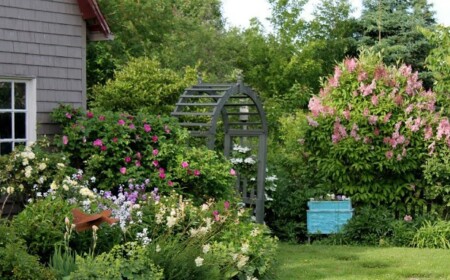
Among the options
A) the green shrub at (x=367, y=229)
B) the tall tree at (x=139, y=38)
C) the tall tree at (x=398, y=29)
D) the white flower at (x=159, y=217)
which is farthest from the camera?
the tall tree at (x=398, y=29)

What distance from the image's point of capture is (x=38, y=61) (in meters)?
9.61

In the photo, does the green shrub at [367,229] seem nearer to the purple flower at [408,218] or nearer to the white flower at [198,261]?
the purple flower at [408,218]

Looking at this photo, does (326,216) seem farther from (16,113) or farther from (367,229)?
(16,113)

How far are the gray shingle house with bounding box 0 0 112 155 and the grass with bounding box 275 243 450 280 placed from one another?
3.32 meters

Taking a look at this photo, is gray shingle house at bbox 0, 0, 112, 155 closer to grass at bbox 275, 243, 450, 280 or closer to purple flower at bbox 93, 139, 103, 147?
purple flower at bbox 93, 139, 103, 147

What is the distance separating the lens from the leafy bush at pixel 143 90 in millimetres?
13367

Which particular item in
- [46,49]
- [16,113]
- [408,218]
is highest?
[46,49]

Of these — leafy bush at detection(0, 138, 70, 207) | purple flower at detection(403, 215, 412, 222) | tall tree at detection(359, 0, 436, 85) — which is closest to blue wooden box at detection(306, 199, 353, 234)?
purple flower at detection(403, 215, 412, 222)

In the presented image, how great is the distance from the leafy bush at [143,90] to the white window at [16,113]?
12.3 feet

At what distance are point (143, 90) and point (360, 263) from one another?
16.4 feet

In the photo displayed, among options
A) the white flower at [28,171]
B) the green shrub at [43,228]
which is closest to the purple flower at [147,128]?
the white flower at [28,171]

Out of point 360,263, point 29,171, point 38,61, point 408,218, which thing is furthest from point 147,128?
point 408,218

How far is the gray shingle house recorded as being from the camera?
30.7 feet

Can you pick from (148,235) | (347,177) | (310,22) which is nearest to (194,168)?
(148,235)
